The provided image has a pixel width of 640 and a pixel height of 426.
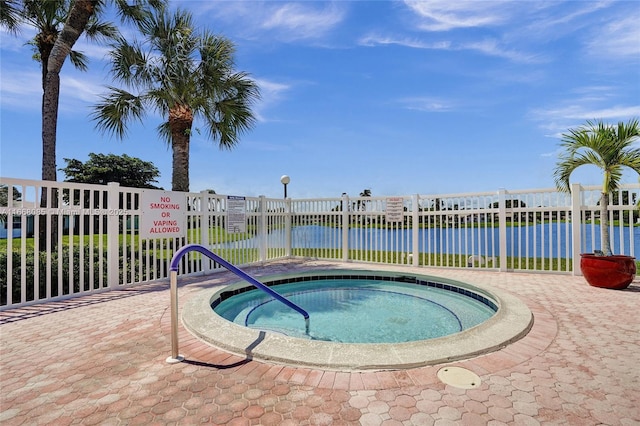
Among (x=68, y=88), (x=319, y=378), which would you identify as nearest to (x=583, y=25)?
(x=319, y=378)

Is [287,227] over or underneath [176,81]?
underneath

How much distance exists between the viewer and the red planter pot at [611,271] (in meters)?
5.12

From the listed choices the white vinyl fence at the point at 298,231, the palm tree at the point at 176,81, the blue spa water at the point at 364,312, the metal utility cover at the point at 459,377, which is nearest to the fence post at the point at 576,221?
the white vinyl fence at the point at 298,231

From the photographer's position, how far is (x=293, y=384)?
7.35ft

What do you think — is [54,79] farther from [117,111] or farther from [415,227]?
[415,227]

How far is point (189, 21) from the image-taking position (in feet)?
27.5

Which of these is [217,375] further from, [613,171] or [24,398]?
[613,171]

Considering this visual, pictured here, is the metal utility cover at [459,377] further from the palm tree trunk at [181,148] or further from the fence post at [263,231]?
the palm tree trunk at [181,148]

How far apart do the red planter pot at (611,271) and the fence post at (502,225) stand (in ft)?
5.65

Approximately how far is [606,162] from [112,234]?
9508mm

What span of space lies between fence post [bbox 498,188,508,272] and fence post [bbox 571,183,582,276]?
1258 mm

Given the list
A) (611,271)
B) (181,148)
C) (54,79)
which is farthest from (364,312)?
(54,79)

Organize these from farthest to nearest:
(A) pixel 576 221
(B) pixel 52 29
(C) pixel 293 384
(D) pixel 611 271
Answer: (B) pixel 52 29
(A) pixel 576 221
(D) pixel 611 271
(C) pixel 293 384

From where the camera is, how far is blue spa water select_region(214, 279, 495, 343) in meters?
4.08
